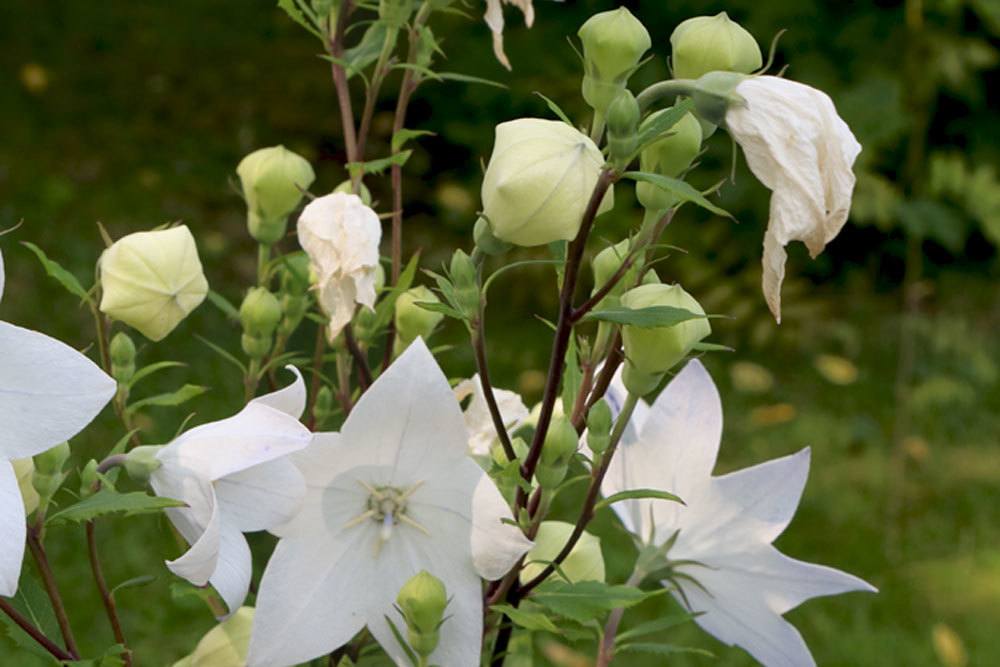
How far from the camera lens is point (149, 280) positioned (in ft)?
2.11

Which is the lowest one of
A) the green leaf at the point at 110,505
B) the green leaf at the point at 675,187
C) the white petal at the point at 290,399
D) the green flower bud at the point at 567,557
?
the green flower bud at the point at 567,557

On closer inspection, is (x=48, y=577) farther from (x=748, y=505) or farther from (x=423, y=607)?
(x=748, y=505)

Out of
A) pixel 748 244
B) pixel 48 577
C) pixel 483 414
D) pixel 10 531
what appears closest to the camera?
pixel 10 531

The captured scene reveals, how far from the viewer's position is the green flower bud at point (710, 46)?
1.86 ft

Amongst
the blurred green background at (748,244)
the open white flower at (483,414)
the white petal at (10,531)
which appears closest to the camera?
the white petal at (10,531)

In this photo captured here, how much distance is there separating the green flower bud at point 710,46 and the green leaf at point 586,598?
0.66 ft

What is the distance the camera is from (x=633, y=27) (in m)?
0.57

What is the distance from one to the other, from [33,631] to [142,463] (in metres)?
0.08

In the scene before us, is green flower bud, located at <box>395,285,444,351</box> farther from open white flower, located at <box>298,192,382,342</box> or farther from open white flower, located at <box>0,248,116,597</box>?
open white flower, located at <box>0,248,116,597</box>

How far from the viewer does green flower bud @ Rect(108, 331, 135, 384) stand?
692 millimetres

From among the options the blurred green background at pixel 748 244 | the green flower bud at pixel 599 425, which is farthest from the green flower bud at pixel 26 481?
the blurred green background at pixel 748 244

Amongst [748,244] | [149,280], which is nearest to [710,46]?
[149,280]

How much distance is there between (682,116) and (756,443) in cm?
221

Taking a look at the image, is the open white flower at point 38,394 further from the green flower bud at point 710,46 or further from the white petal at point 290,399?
the green flower bud at point 710,46
